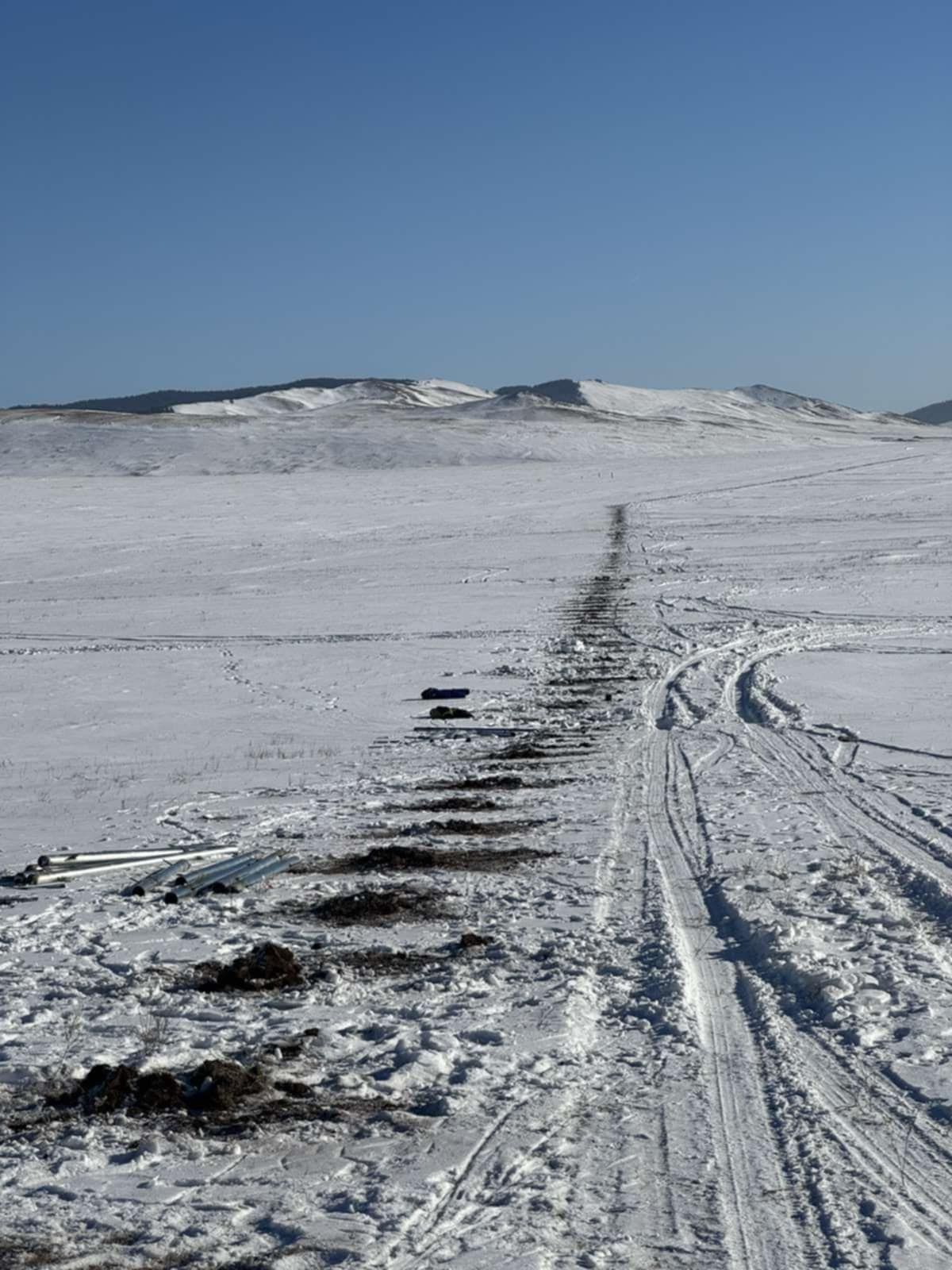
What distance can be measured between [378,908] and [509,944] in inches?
40.5

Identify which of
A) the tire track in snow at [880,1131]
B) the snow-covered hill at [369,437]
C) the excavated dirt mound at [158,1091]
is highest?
the snow-covered hill at [369,437]

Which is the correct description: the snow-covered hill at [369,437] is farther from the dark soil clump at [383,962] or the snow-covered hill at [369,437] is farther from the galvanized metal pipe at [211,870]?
the dark soil clump at [383,962]

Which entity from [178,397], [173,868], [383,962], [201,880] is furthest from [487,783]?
[178,397]

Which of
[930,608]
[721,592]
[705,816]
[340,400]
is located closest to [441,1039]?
[705,816]

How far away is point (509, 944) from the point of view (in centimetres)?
745

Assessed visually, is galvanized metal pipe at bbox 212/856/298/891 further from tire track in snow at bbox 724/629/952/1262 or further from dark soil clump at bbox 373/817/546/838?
tire track in snow at bbox 724/629/952/1262

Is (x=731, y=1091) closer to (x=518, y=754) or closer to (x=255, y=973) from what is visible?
(x=255, y=973)

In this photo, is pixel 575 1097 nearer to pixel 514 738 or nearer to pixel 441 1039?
pixel 441 1039

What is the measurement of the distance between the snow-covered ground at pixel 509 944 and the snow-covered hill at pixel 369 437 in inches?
2092

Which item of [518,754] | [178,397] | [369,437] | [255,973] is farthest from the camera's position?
[178,397]

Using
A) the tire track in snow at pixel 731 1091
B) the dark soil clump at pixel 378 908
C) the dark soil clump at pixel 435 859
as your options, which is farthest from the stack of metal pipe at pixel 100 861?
the tire track in snow at pixel 731 1091

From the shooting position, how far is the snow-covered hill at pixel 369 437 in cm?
7788

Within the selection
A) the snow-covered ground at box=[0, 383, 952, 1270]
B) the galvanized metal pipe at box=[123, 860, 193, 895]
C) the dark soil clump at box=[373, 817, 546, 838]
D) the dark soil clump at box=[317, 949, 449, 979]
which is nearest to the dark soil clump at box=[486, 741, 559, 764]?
the snow-covered ground at box=[0, 383, 952, 1270]

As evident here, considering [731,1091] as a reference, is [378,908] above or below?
below
